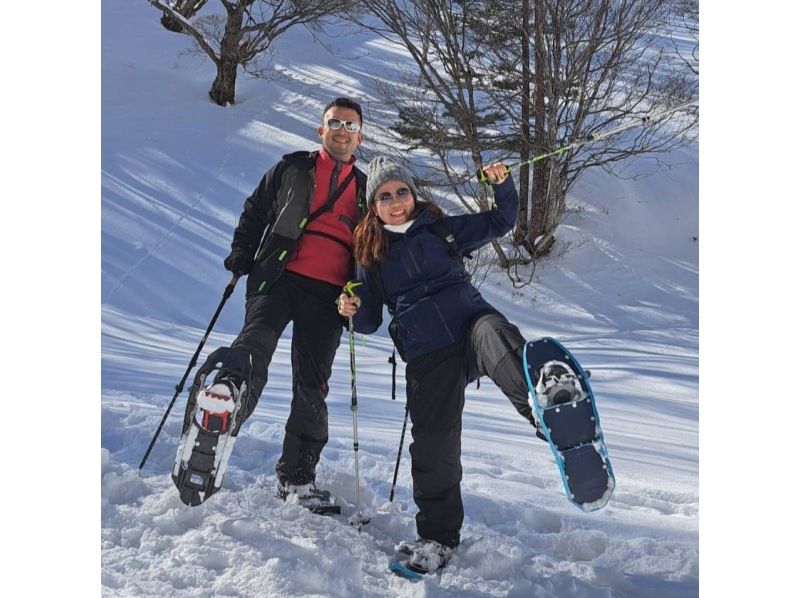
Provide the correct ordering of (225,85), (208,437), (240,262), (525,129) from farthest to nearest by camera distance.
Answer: (225,85), (525,129), (240,262), (208,437)

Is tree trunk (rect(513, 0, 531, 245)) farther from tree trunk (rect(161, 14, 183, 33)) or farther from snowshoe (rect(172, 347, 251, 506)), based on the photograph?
tree trunk (rect(161, 14, 183, 33))

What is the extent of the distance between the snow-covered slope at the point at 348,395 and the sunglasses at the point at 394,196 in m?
1.35

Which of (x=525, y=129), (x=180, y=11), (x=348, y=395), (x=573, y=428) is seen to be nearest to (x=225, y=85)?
(x=180, y=11)

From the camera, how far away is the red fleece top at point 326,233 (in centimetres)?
329

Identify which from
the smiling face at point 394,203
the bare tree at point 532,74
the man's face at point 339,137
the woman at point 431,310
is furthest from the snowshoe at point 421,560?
the bare tree at point 532,74

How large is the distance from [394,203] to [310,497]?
4.45 feet

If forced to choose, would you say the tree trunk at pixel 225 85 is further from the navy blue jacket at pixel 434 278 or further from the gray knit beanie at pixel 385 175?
the navy blue jacket at pixel 434 278

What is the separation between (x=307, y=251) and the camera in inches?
130

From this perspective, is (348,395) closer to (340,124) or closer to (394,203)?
(340,124)

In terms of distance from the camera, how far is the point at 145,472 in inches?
142

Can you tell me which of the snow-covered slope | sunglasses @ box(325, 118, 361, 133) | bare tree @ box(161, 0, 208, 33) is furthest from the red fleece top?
bare tree @ box(161, 0, 208, 33)
